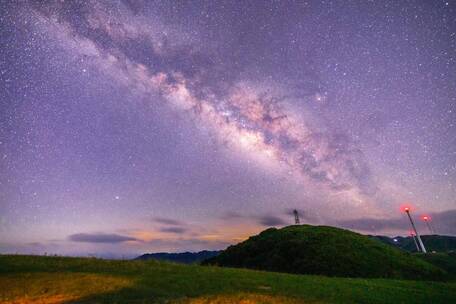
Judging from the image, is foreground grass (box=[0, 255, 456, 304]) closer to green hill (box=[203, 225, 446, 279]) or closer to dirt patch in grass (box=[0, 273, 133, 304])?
dirt patch in grass (box=[0, 273, 133, 304])

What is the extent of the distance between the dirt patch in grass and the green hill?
4248cm

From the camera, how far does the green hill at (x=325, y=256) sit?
53.8 m

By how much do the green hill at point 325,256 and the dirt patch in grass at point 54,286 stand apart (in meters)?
42.5

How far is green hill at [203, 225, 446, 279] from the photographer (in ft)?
177

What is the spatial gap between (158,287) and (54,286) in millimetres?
6012

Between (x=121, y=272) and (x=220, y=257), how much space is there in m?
62.2

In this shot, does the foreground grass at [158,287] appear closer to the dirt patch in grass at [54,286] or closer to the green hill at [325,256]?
the dirt patch in grass at [54,286]

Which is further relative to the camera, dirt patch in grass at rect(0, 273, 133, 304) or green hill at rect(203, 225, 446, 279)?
green hill at rect(203, 225, 446, 279)

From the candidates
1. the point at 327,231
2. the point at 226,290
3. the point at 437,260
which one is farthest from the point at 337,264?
the point at 226,290

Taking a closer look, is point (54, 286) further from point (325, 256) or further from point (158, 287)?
point (325, 256)

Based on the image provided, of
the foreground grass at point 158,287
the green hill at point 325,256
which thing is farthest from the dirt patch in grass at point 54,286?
the green hill at point 325,256

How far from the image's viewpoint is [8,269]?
23750mm

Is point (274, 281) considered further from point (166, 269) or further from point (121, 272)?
point (121, 272)

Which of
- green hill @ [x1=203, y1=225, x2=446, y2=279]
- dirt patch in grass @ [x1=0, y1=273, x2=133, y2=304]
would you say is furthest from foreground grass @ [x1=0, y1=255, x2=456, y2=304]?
green hill @ [x1=203, y1=225, x2=446, y2=279]
